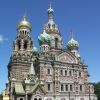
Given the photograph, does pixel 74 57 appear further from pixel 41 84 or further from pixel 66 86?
pixel 41 84

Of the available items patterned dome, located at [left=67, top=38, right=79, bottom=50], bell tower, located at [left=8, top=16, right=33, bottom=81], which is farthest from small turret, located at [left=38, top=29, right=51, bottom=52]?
patterned dome, located at [left=67, top=38, right=79, bottom=50]

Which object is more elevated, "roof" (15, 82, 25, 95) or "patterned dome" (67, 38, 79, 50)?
"patterned dome" (67, 38, 79, 50)

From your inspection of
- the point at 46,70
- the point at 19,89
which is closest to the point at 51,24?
the point at 46,70

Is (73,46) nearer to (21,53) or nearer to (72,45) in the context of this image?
(72,45)

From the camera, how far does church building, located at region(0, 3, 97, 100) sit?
47.4 meters

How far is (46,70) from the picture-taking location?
162 feet

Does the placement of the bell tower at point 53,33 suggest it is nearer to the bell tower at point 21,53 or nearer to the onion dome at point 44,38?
the onion dome at point 44,38

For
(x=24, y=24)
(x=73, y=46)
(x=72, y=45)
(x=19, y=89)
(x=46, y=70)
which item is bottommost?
(x=19, y=89)

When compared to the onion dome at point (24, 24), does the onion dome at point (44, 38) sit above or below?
below

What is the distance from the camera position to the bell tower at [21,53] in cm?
5091

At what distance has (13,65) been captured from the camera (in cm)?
5100

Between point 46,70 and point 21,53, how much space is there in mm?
7194

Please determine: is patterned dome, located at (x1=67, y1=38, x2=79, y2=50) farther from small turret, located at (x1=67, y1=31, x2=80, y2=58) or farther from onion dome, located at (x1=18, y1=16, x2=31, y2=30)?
onion dome, located at (x1=18, y1=16, x2=31, y2=30)

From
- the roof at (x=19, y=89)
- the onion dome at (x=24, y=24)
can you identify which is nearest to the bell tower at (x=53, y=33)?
the onion dome at (x=24, y=24)
